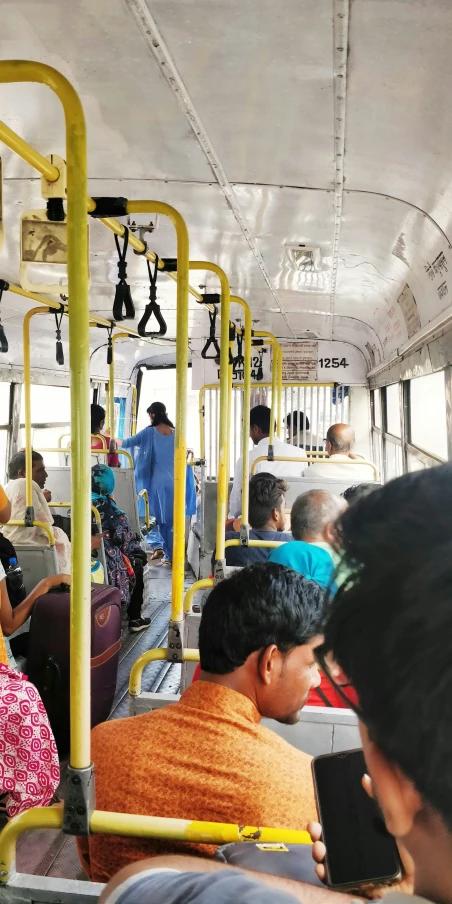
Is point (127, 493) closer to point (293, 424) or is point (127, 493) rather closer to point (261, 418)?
point (261, 418)

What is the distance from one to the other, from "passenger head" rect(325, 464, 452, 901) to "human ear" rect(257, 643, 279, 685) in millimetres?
1057

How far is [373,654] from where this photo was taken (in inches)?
22.8

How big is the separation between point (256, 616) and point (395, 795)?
3.64ft

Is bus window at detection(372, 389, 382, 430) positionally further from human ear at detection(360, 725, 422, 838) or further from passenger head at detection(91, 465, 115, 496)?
human ear at detection(360, 725, 422, 838)

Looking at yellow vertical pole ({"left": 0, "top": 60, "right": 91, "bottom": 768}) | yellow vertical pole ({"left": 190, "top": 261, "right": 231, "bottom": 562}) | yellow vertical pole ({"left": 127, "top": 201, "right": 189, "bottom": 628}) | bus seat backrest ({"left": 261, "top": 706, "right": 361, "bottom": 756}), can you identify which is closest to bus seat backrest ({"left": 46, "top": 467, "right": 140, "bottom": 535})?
→ yellow vertical pole ({"left": 190, "top": 261, "right": 231, "bottom": 562})

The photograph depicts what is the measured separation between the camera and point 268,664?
1.66m

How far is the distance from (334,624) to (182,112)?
7.34ft

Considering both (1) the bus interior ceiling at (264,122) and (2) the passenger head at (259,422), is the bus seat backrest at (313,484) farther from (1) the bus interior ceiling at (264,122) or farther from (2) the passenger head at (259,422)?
(2) the passenger head at (259,422)

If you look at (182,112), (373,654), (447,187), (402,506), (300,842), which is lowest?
(300,842)

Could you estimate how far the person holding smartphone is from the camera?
0.55 metres

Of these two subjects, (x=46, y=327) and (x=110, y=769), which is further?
(x=46, y=327)

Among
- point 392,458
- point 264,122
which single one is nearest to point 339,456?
point 392,458

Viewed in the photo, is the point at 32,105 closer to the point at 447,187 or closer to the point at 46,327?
the point at 447,187

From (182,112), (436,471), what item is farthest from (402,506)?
(182,112)
